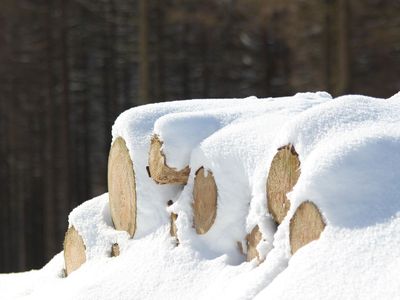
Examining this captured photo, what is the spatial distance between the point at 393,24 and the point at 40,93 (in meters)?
10.9

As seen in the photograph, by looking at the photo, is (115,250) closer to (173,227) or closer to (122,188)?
(122,188)

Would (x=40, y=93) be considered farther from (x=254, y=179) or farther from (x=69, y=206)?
(x=254, y=179)

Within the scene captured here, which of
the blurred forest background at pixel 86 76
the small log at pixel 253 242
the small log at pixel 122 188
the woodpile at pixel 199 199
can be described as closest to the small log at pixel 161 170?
the woodpile at pixel 199 199

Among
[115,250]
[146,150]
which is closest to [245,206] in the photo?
[146,150]

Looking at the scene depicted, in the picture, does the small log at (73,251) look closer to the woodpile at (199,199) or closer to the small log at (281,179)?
the woodpile at (199,199)

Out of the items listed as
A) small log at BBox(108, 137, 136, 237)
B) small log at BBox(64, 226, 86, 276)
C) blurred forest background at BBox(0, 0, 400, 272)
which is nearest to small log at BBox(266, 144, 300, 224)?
small log at BBox(108, 137, 136, 237)

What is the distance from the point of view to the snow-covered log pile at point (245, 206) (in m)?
2.78

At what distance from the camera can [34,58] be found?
18125 mm

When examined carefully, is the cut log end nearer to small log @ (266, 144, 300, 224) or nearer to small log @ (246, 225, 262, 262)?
small log @ (246, 225, 262, 262)

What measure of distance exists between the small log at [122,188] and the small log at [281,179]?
1144 millimetres

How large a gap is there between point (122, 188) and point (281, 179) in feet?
4.74

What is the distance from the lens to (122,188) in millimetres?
4500

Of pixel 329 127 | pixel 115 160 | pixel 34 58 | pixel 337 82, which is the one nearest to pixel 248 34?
pixel 34 58

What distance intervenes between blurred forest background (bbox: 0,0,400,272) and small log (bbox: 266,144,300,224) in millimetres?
9099
